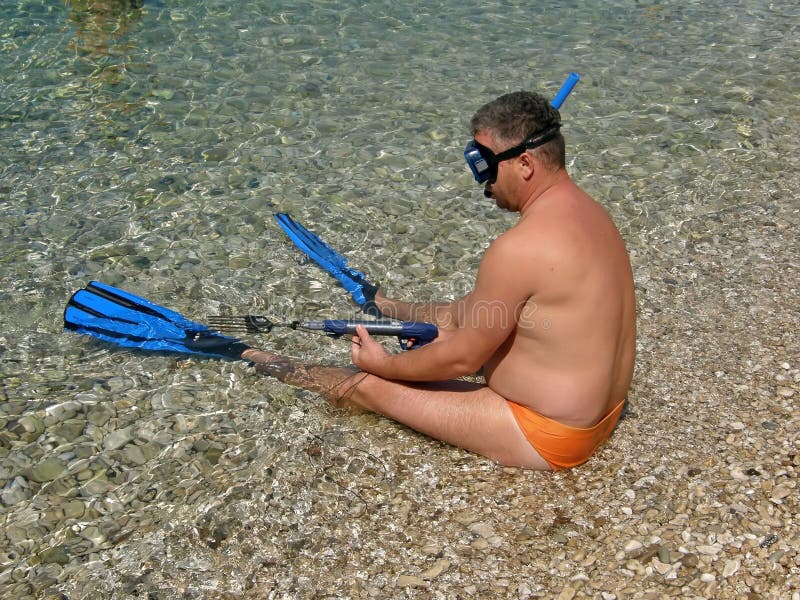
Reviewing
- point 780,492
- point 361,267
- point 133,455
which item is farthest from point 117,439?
point 780,492

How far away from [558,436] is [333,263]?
2.37 metres

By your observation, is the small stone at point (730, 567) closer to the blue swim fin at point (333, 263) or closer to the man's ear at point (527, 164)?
the man's ear at point (527, 164)

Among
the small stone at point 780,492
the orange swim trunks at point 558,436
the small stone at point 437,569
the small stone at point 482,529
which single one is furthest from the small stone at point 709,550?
the small stone at point 437,569

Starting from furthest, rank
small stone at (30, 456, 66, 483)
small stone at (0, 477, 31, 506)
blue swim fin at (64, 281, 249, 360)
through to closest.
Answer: blue swim fin at (64, 281, 249, 360)
small stone at (30, 456, 66, 483)
small stone at (0, 477, 31, 506)

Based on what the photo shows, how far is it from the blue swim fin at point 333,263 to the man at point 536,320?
1342 millimetres

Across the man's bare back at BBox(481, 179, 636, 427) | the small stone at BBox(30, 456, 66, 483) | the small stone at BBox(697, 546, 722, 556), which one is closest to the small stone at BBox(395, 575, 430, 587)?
the man's bare back at BBox(481, 179, 636, 427)

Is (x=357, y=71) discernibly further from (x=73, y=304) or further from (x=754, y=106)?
(x=73, y=304)

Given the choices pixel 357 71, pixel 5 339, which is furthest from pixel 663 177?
pixel 5 339

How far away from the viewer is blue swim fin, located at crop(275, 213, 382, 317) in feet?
16.7

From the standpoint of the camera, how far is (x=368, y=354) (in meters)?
3.93

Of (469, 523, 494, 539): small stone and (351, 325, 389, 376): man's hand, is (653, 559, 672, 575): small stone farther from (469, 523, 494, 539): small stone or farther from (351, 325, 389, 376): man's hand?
(351, 325, 389, 376): man's hand

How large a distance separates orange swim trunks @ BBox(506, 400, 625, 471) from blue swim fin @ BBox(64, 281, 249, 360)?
1.79 metres

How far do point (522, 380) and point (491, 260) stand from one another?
1.95ft

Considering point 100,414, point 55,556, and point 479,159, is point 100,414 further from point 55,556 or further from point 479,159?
point 479,159
